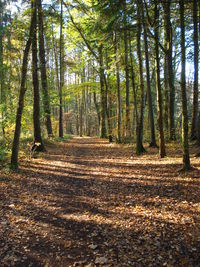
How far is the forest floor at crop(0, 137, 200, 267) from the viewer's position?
3359 millimetres

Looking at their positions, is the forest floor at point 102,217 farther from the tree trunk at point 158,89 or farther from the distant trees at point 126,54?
the distant trees at point 126,54

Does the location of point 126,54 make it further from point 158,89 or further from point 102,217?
point 102,217

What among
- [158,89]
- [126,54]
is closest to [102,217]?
[158,89]

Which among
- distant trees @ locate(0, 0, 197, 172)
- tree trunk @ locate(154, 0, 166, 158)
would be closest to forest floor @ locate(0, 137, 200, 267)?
→ tree trunk @ locate(154, 0, 166, 158)

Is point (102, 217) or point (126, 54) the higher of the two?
point (126, 54)

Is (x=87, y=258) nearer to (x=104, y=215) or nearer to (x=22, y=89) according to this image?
(x=104, y=215)

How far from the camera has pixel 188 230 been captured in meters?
3.90

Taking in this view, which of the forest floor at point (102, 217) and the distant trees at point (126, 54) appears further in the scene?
the distant trees at point (126, 54)

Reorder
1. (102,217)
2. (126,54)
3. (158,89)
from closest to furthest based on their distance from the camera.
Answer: (102,217) → (158,89) → (126,54)

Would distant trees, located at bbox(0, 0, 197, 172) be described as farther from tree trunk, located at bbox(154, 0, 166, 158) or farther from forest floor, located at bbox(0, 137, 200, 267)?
forest floor, located at bbox(0, 137, 200, 267)

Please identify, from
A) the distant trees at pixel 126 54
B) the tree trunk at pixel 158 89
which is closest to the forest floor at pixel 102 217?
the tree trunk at pixel 158 89

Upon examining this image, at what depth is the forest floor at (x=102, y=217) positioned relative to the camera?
3.36m

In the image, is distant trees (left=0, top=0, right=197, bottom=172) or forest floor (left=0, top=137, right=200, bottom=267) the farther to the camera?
distant trees (left=0, top=0, right=197, bottom=172)

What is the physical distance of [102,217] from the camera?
4.69m
